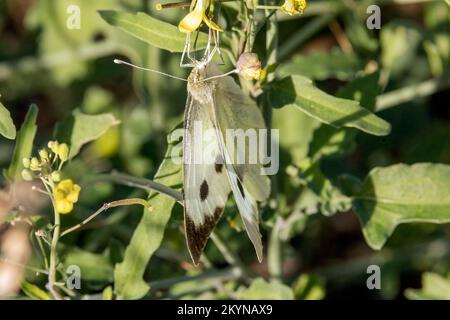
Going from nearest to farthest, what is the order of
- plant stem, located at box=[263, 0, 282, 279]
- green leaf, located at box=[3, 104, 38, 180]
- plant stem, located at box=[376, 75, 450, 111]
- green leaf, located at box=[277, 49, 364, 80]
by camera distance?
plant stem, located at box=[263, 0, 282, 279] → green leaf, located at box=[3, 104, 38, 180] → green leaf, located at box=[277, 49, 364, 80] → plant stem, located at box=[376, 75, 450, 111]

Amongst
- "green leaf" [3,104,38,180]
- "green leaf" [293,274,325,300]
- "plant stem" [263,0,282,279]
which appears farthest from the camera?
"green leaf" [293,274,325,300]

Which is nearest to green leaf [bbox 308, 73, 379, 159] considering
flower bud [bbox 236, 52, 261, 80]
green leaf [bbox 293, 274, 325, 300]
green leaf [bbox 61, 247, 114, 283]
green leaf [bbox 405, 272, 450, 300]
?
green leaf [bbox 293, 274, 325, 300]

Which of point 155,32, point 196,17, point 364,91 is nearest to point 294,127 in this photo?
point 364,91

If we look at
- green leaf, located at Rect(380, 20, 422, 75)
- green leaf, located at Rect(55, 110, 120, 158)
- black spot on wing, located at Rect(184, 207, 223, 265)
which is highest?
green leaf, located at Rect(380, 20, 422, 75)

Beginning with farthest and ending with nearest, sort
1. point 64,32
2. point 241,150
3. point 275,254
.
Answer: point 64,32
point 275,254
point 241,150

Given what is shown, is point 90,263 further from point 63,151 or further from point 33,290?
point 63,151

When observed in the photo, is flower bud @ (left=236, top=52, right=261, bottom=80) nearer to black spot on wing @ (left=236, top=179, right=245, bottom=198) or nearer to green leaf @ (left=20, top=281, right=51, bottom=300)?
black spot on wing @ (left=236, top=179, right=245, bottom=198)

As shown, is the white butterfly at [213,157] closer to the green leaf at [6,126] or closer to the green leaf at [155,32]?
the green leaf at [155,32]
